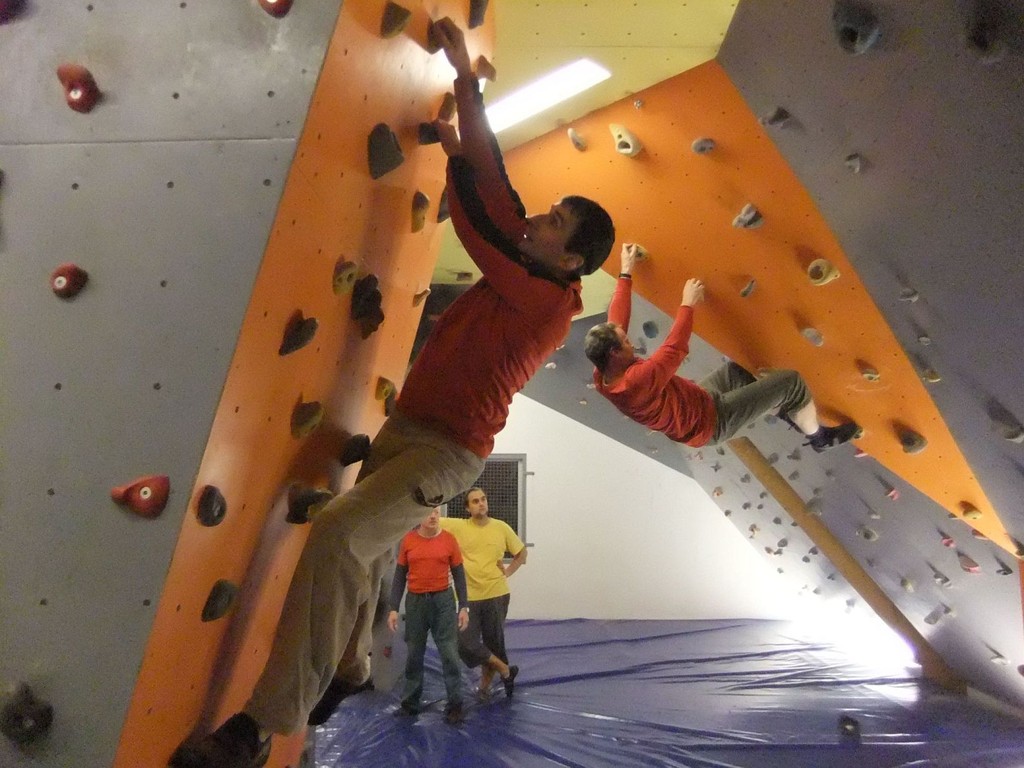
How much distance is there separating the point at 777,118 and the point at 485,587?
3011mm

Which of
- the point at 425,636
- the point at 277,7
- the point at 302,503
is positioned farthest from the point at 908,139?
the point at 425,636

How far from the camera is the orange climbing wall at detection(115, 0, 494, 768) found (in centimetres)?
114

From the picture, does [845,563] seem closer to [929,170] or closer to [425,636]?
[425,636]

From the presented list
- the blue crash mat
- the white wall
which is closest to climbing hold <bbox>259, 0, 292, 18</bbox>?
the blue crash mat

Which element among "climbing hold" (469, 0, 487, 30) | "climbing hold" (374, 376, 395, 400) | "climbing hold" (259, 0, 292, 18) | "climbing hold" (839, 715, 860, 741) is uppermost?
"climbing hold" (469, 0, 487, 30)

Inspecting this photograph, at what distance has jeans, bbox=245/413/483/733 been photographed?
1.33 m

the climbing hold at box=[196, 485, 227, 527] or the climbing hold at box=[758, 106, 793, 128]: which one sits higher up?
the climbing hold at box=[758, 106, 793, 128]

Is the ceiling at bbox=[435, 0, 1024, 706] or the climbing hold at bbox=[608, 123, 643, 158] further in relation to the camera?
the climbing hold at bbox=[608, 123, 643, 158]

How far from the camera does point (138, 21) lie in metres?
1.18

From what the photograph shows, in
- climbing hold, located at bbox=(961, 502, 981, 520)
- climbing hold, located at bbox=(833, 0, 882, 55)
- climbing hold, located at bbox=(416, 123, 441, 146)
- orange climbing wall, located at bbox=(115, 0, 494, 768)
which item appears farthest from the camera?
climbing hold, located at bbox=(961, 502, 981, 520)

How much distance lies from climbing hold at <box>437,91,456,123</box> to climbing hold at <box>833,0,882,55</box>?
2.84 ft

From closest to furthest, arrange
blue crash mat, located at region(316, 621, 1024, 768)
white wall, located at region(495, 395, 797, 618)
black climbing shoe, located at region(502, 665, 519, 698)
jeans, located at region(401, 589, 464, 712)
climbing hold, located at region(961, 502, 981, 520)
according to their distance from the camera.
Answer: climbing hold, located at region(961, 502, 981, 520) → blue crash mat, located at region(316, 621, 1024, 768) → jeans, located at region(401, 589, 464, 712) → black climbing shoe, located at region(502, 665, 519, 698) → white wall, located at region(495, 395, 797, 618)

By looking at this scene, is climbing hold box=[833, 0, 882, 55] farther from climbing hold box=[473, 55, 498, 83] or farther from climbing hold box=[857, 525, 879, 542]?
climbing hold box=[857, 525, 879, 542]

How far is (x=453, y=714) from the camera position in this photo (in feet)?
11.6
